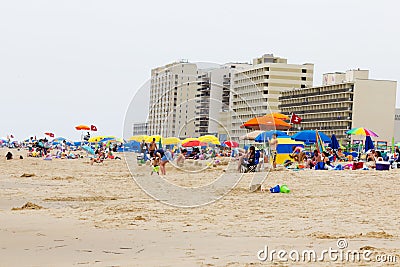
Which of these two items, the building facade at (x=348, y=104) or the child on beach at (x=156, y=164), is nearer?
the child on beach at (x=156, y=164)

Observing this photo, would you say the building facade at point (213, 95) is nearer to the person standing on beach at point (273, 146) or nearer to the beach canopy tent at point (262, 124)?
the beach canopy tent at point (262, 124)

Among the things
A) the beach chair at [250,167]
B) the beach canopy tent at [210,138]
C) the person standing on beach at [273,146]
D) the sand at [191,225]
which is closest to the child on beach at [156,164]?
the beach canopy tent at [210,138]

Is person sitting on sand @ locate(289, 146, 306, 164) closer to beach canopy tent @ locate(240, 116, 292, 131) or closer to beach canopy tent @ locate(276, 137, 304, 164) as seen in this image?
beach canopy tent @ locate(276, 137, 304, 164)

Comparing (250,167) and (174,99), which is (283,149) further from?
(174,99)

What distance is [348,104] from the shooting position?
87.8 meters

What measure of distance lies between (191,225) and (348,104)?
269 feet

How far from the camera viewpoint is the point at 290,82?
4055 inches

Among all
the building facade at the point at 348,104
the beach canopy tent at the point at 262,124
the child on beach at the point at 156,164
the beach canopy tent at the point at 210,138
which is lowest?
the child on beach at the point at 156,164

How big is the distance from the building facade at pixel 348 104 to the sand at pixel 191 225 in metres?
74.0

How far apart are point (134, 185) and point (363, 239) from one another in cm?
991

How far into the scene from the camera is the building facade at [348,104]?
87.8m

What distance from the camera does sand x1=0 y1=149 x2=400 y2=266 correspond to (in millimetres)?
6469

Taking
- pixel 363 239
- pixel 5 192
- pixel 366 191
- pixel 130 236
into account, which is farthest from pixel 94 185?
pixel 363 239

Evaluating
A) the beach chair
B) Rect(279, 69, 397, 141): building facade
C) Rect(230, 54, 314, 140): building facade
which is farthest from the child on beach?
Rect(230, 54, 314, 140): building facade
